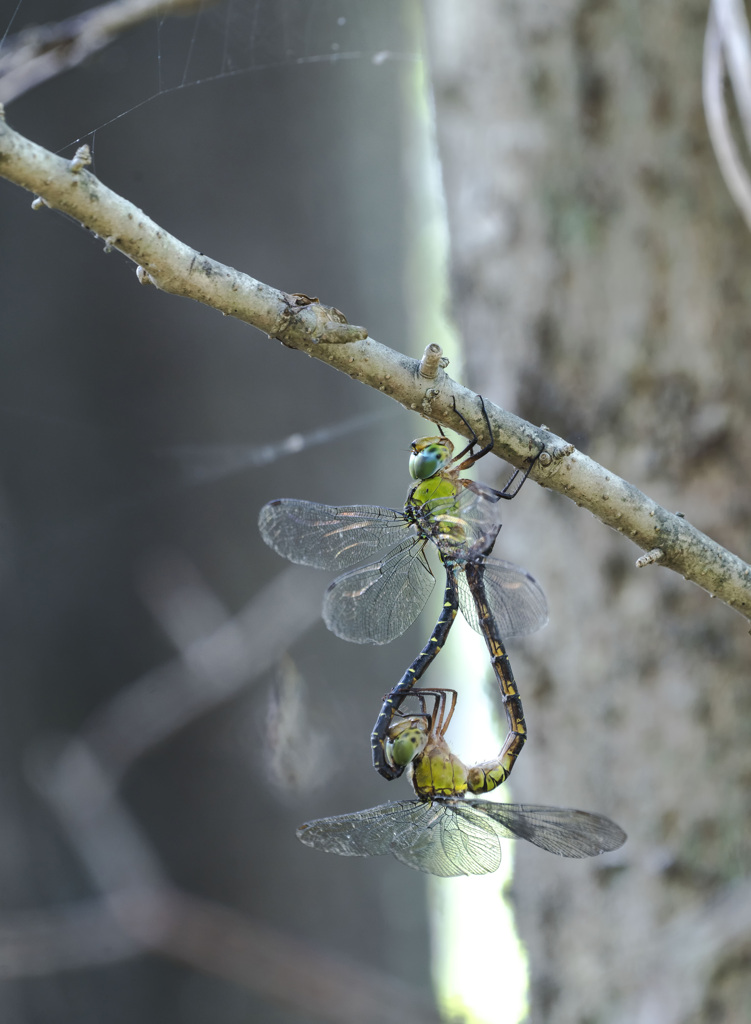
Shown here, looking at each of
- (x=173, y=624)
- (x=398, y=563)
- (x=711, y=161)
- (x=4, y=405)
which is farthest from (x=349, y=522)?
(x=4, y=405)

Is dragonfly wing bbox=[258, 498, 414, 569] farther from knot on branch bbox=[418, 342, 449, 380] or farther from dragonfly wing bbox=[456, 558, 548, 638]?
knot on branch bbox=[418, 342, 449, 380]

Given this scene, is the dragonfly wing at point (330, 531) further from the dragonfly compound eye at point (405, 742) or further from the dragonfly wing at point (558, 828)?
the dragonfly wing at point (558, 828)

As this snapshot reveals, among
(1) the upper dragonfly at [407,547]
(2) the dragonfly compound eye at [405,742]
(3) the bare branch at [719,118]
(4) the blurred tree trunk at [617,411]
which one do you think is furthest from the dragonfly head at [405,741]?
(3) the bare branch at [719,118]

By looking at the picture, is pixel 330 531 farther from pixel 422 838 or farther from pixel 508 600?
pixel 422 838

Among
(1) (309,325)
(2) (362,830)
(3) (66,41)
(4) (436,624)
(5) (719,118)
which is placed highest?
(5) (719,118)

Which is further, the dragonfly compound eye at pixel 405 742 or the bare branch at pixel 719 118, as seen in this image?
the bare branch at pixel 719 118

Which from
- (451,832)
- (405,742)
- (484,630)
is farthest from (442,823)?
(484,630)

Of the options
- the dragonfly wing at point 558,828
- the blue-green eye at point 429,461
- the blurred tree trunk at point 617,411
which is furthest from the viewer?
the blurred tree trunk at point 617,411
